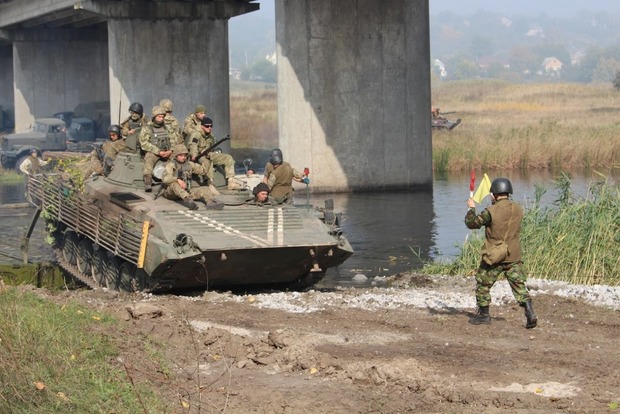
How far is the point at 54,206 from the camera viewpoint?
18.9 m

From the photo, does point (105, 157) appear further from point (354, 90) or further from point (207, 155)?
point (354, 90)

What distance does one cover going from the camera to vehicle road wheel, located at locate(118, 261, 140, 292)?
15789 mm

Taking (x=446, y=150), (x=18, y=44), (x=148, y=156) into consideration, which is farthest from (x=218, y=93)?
(x=148, y=156)

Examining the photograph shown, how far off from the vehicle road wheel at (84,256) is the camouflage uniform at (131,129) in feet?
4.88

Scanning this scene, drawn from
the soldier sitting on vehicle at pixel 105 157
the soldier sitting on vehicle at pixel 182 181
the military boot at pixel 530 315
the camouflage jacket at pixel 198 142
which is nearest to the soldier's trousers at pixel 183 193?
the soldier sitting on vehicle at pixel 182 181

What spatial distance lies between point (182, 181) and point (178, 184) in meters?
0.10

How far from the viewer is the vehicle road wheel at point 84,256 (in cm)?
1789

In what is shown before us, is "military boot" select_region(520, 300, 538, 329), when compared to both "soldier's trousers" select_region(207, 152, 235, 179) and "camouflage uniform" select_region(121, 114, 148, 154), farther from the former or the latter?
"camouflage uniform" select_region(121, 114, 148, 154)

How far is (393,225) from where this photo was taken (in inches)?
1005

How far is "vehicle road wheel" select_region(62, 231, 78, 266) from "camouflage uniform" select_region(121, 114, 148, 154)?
1.68m

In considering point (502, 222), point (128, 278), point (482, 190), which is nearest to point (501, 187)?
point (482, 190)

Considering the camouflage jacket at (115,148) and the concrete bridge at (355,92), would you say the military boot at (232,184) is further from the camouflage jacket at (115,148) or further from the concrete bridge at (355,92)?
the concrete bridge at (355,92)

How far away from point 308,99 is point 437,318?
18.3m

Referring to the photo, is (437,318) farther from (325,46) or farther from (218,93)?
(218,93)
